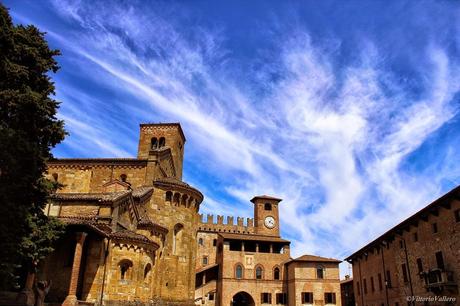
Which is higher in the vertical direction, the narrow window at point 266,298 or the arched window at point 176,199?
the arched window at point 176,199

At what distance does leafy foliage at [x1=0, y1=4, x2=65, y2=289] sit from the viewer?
1390 cm

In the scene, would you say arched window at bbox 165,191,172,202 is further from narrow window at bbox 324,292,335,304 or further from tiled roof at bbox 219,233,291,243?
narrow window at bbox 324,292,335,304

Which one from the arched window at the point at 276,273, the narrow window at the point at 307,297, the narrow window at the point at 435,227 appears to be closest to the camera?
the narrow window at the point at 435,227

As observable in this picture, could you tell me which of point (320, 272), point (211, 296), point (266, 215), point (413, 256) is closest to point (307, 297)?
point (320, 272)

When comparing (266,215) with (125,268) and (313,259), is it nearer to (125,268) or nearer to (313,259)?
(313,259)

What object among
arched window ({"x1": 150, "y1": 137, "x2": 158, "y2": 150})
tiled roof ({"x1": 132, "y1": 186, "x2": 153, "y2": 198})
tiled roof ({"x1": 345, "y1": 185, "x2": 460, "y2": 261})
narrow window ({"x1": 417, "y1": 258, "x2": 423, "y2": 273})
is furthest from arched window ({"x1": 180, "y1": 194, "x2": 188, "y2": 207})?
narrow window ({"x1": 417, "y1": 258, "x2": 423, "y2": 273})

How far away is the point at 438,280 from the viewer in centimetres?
2302

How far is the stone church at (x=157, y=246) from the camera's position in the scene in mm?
22078

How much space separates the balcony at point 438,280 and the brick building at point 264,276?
2075 centimetres

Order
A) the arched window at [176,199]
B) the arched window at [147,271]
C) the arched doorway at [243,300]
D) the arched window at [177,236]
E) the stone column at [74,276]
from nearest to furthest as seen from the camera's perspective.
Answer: the stone column at [74,276], the arched window at [147,271], the arched window at [177,236], the arched window at [176,199], the arched doorway at [243,300]

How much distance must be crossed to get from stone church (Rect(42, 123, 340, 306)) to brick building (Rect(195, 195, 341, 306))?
0.38 ft

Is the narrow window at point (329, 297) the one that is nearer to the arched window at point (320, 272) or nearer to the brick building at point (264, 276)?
the brick building at point (264, 276)

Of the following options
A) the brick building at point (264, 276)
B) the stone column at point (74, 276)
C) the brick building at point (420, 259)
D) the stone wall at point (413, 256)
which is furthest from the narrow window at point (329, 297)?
the stone column at point (74, 276)

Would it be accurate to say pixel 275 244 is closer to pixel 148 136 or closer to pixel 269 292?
pixel 269 292
